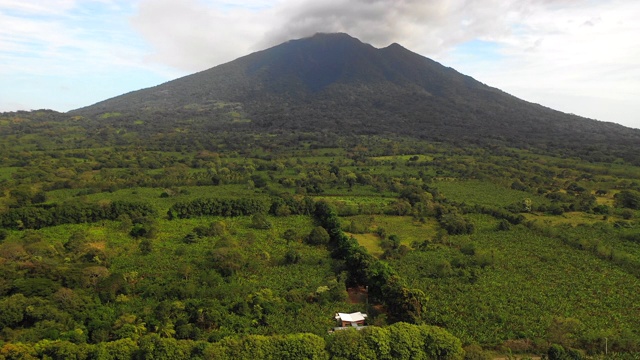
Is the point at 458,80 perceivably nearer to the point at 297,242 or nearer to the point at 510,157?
the point at 510,157

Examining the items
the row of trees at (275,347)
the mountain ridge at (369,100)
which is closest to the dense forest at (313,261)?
the row of trees at (275,347)

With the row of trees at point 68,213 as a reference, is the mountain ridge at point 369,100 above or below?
above

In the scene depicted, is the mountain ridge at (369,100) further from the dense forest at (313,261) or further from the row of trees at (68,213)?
the row of trees at (68,213)

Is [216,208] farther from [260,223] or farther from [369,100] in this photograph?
[369,100]

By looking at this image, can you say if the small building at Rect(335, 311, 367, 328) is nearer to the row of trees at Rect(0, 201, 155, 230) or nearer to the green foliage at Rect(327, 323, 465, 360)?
the green foliage at Rect(327, 323, 465, 360)

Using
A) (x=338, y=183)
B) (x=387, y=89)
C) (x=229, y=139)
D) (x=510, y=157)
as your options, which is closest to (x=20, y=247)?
(x=338, y=183)

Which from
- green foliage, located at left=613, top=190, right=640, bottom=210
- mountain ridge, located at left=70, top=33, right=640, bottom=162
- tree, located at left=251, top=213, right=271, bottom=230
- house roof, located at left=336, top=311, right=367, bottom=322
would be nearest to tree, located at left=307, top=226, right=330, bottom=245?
tree, located at left=251, top=213, right=271, bottom=230
